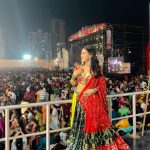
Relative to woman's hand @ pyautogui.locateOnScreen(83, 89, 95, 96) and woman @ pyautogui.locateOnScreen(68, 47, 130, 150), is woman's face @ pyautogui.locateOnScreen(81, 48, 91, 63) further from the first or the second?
woman's hand @ pyautogui.locateOnScreen(83, 89, 95, 96)

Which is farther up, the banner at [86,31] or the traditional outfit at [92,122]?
the banner at [86,31]

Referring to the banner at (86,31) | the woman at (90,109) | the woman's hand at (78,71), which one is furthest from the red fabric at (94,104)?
the banner at (86,31)

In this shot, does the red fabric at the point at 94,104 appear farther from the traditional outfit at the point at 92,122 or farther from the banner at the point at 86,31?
the banner at the point at 86,31

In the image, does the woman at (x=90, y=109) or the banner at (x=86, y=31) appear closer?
the woman at (x=90, y=109)

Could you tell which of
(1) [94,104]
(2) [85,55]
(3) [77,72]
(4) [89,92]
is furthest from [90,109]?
(2) [85,55]

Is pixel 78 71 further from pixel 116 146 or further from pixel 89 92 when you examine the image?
pixel 116 146

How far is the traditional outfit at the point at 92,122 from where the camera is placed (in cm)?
340

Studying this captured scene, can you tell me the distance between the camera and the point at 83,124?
3482mm

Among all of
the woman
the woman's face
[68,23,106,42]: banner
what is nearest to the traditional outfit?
the woman

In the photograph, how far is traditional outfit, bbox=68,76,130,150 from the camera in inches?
134

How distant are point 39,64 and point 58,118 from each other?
6412 cm

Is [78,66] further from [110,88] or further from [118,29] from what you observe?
[118,29]

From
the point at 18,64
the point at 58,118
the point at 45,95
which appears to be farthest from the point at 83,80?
the point at 18,64

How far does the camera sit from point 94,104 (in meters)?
3.40
